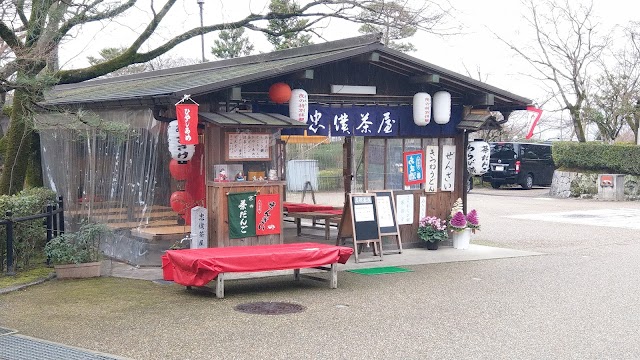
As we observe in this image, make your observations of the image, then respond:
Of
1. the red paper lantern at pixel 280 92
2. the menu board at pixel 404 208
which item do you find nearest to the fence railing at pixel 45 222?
the red paper lantern at pixel 280 92

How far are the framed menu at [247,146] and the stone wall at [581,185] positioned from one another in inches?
731

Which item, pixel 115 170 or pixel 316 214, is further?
pixel 316 214

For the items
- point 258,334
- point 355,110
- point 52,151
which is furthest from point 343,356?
point 52,151

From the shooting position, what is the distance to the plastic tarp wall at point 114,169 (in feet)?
38.4

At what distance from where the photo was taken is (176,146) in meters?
10.8

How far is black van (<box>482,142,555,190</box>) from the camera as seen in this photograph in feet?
102

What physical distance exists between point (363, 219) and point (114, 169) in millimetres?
4233

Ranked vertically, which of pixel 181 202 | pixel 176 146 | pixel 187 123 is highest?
pixel 187 123

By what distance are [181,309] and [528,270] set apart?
5781 mm

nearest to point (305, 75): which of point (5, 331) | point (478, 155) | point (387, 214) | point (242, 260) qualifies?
point (387, 214)

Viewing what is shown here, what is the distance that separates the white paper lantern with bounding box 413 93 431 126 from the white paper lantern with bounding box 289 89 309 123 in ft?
7.72

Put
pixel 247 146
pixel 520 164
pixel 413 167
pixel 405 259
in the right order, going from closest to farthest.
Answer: pixel 247 146 < pixel 405 259 < pixel 413 167 < pixel 520 164

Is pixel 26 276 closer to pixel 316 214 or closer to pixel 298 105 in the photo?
pixel 298 105

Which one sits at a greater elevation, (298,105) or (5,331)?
(298,105)
